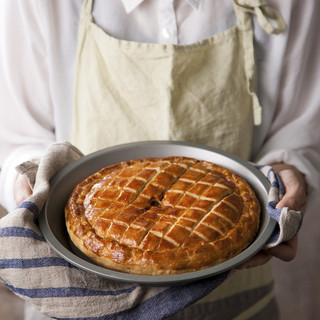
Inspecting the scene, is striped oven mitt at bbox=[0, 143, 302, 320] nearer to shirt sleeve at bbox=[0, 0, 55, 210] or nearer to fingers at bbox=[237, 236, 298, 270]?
fingers at bbox=[237, 236, 298, 270]

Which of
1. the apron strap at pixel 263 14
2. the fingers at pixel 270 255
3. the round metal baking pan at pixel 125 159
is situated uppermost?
the apron strap at pixel 263 14

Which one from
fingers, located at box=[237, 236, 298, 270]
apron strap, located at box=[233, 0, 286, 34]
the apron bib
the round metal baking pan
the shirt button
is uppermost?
apron strap, located at box=[233, 0, 286, 34]

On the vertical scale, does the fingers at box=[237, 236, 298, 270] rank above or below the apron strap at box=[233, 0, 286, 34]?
below

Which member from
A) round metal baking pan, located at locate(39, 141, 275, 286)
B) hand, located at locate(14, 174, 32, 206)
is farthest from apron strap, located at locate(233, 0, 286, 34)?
hand, located at locate(14, 174, 32, 206)

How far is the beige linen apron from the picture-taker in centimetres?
127

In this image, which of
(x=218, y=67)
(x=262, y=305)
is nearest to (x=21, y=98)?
(x=218, y=67)

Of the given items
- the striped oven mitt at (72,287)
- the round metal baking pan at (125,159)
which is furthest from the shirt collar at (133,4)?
the striped oven mitt at (72,287)

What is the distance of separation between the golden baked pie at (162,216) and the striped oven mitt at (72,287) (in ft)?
0.12

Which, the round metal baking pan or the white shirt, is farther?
the white shirt

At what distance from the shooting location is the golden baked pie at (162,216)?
89 cm

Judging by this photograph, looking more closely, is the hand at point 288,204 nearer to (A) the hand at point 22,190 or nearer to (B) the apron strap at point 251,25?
(B) the apron strap at point 251,25

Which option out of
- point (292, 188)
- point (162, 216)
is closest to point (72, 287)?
point (162, 216)

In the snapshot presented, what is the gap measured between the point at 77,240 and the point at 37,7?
673 millimetres

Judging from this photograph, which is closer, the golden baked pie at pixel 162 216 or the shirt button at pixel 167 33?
the golden baked pie at pixel 162 216
